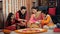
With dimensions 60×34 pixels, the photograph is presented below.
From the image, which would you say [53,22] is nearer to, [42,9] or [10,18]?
[42,9]

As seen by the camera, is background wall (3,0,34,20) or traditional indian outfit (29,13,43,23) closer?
traditional indian outfit (29,13,43,23)

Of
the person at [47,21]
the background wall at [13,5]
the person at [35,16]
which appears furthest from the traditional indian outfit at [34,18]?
the background wall at [13,5]

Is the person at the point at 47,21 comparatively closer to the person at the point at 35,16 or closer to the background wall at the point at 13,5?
the person at the point at 35,16

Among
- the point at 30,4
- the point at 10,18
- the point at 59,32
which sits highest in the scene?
the point at 30,4

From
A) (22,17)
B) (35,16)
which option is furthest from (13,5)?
(35,16)

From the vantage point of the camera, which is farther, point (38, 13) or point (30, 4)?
point (30, 4)

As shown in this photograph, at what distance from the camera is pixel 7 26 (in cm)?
628

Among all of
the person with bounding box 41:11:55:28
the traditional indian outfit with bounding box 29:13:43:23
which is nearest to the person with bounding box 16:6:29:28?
the traditional indian outfit with bounding box 29:13:43:23

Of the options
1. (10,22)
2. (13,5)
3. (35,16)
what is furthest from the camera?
(13,5)

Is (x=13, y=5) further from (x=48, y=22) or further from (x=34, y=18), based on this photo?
(x=48, y=22)

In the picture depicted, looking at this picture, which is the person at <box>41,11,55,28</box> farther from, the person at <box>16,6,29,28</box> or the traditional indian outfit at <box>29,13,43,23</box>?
the person at <box>16,6,29,28</box>

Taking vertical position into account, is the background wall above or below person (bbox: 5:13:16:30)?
above

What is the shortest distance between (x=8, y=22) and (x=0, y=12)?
555 mm

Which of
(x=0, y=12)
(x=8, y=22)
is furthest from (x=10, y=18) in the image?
(x=0, y=12)
